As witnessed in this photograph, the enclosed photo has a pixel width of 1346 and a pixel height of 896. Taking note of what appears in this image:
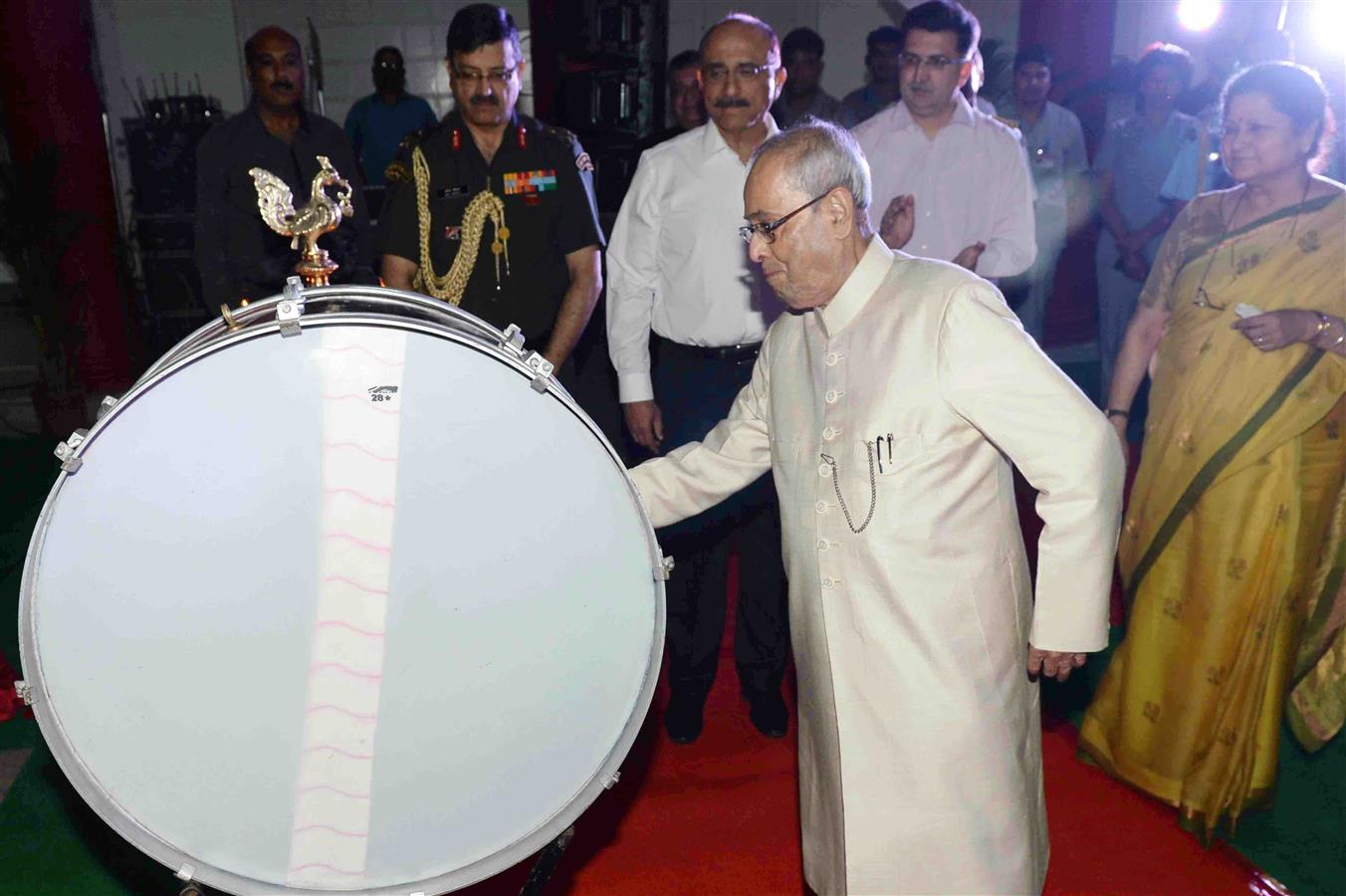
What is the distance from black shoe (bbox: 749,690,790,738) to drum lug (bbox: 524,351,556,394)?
1.70m

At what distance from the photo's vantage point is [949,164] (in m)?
3.18

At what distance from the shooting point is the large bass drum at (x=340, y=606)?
136cm

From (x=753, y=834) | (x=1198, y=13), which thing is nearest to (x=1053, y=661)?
(x=753, y=834)

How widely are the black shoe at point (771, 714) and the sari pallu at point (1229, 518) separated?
0.80m

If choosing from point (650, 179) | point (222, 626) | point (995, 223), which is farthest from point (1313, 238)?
point (222, 626)

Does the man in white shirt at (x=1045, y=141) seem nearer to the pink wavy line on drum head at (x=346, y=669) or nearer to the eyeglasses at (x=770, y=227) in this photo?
the eyeglasses at (x=770, y=227)

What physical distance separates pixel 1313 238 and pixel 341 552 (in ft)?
6.64

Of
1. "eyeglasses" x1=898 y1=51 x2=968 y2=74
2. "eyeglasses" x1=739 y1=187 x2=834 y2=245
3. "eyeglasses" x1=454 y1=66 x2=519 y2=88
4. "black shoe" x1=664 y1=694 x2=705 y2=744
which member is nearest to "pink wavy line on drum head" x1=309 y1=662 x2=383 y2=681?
"eyeglasses" x1=739 y1=187 x2=834 y2=245

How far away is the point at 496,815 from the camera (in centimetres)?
157

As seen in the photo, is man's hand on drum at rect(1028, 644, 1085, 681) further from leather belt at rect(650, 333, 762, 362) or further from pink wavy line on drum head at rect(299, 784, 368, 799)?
leather belt at rect(650, 333, 762, 362)

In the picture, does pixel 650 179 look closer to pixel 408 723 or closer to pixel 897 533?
pixel 897 533

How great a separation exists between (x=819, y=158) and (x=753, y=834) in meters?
1.54

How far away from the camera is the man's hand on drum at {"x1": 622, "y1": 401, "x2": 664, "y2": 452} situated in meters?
3.00

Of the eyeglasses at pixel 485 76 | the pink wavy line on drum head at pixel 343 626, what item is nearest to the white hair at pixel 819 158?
the pink wavy line on drum head at pixel 343 626
